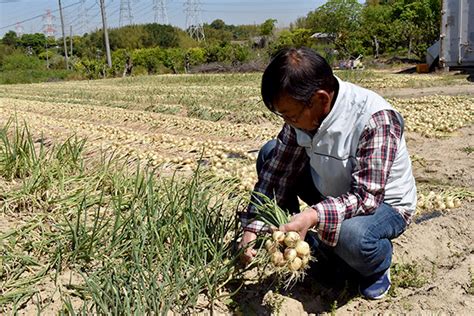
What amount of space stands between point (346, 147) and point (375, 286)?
0.61 meters

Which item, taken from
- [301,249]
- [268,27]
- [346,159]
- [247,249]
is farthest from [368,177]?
[268,27]

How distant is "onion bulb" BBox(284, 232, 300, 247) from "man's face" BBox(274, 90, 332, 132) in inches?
16.1

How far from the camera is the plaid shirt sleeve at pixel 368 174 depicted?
176 cm

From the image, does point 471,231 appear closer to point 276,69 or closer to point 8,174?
point 276,69

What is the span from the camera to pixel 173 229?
2.01 meters

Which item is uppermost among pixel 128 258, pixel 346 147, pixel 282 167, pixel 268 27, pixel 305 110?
pixel 268 27

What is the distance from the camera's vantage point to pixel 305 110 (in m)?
1.76

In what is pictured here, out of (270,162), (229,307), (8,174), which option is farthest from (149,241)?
(8,174)

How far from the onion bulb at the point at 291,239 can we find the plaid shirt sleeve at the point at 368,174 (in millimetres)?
148

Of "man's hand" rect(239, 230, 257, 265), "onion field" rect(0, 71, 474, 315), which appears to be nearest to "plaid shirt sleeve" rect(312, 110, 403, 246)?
"man's hand" rect(239, 230, 257, 265)

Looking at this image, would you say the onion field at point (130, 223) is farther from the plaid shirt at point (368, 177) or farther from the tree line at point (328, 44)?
the tree line at point (328, 44)

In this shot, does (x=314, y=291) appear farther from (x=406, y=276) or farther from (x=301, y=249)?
(x=301, y=249)

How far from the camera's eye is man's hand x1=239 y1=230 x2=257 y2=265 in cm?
189

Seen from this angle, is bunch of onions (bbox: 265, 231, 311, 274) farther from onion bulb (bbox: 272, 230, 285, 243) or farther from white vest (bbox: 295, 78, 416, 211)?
white vest (bbox: 295, 78, 416, 211)
